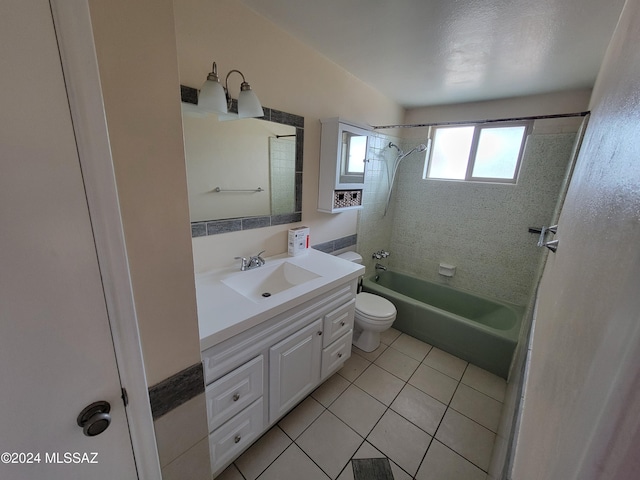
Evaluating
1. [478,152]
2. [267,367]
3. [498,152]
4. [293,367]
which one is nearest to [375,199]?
[478,152]

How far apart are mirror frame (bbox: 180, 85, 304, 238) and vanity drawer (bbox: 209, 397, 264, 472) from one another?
93 cm

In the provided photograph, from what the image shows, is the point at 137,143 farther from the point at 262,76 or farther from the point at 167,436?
the point at 262,76

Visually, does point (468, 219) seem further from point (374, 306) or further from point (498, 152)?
point (374, 306)

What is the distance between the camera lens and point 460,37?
1436 mm

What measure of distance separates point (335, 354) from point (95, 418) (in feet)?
4.62

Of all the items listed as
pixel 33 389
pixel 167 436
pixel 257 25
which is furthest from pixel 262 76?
pixel 167 436

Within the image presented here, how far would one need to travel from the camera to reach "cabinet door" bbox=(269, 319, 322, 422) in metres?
1.32

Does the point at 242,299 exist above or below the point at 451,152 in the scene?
below

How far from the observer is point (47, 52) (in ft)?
1.37

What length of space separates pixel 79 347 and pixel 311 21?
1.76 m

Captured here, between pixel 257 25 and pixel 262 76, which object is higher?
pixel 257 25

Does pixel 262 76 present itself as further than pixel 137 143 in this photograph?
Yes

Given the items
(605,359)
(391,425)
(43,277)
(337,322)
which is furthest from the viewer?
(337,322)

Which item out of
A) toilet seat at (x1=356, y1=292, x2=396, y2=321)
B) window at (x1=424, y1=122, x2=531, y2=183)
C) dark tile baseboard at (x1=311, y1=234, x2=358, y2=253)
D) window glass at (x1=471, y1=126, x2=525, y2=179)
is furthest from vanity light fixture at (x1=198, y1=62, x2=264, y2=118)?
window glass at (x1=471, y1=126, x2=525, y2=179)
